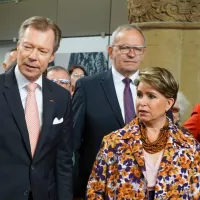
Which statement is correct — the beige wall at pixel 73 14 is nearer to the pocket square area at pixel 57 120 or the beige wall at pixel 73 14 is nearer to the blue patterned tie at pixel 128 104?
the blue patterned tie at pixel 128 104

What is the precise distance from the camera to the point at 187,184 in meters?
2.34

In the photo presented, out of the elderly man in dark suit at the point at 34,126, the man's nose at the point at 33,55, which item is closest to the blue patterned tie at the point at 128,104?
the elderly man in dark suit at the point at 34,126

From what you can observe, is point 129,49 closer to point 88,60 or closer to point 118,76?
point 118,76

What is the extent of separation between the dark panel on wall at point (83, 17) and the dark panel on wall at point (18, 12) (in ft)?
0.97

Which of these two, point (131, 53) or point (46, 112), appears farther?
point (131, 53)

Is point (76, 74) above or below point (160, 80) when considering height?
below

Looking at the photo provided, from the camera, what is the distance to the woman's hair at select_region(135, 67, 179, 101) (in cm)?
240

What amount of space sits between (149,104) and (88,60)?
5.78 meters

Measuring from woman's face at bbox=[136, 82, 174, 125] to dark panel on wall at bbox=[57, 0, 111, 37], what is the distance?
19.4ft

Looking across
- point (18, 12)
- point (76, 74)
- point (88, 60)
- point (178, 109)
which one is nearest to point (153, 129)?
point (178, 109)

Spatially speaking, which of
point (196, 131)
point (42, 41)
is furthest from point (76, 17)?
point (42, 41)

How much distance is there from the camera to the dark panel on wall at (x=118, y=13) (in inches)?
316

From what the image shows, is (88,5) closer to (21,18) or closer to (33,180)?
(21,18)

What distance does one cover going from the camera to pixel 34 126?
2.29m
